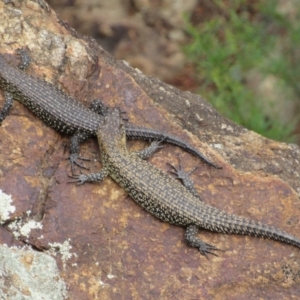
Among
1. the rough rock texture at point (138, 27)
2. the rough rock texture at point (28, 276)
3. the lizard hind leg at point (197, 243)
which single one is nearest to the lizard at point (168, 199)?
the lizard hind leg at point (197, 243)

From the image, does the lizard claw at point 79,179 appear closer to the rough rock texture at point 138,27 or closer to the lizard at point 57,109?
the lizard at point 57,109

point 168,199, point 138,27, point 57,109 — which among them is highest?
point 138,27

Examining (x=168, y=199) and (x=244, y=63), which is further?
(x=244, y=63)

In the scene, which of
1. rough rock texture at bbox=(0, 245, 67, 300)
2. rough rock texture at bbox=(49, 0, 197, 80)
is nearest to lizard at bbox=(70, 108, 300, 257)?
rough rock texture at bbox=(0, 245, 67, 300)

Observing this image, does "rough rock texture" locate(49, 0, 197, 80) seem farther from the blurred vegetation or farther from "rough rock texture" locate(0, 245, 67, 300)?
"rough rock texture" locate(0, 245, 67, 300)

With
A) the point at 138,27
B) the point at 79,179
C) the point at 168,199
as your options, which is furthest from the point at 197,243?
the point at 138,27

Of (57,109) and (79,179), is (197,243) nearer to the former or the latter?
(79,179)
